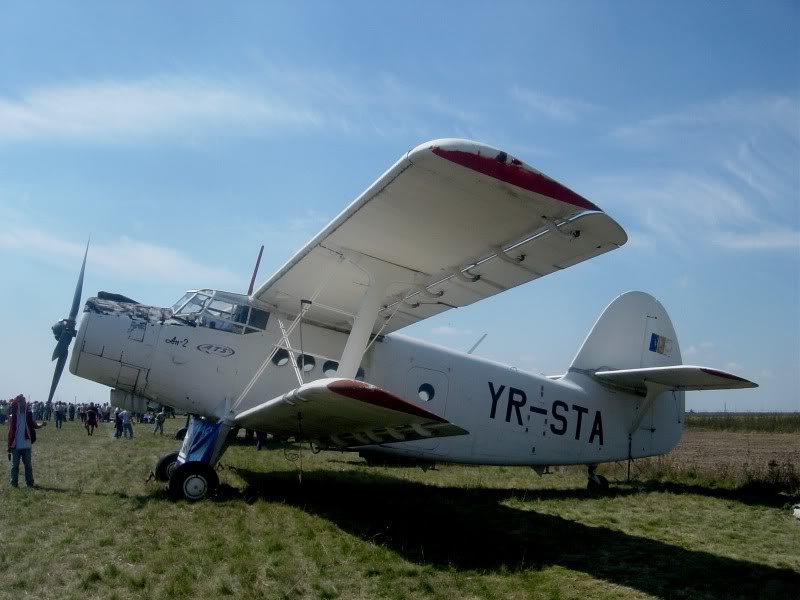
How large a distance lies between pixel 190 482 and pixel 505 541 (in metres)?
3.91

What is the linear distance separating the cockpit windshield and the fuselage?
32 millimetres

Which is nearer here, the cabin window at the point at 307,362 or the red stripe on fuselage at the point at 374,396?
the red stripe on fuselage at the point at 374,396

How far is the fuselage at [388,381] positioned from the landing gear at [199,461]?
499 millimetres

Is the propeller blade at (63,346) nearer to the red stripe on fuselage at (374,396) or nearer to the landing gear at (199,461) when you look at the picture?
the landing gear at (199,461)

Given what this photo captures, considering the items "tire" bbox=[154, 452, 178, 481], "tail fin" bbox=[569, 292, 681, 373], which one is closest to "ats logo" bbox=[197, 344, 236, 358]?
"tire" bbox=[154, 452, 178, 481]

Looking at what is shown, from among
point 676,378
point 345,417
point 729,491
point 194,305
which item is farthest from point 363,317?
point 729,491

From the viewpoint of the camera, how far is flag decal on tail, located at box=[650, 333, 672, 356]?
1202 cm

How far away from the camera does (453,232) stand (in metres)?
6.55

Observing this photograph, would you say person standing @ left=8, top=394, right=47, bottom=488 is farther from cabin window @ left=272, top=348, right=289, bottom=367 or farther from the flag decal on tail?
the flag decal on tail

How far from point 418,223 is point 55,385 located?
7.83 metres

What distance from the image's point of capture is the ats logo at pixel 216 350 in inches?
369

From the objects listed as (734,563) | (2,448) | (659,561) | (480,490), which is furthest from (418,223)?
(2,448)

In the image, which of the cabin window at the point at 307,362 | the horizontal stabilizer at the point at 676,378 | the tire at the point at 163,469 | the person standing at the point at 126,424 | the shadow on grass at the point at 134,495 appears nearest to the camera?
the shadow on grass at the point at 134,495

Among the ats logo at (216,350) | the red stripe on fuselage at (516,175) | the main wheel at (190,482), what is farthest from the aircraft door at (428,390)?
the red stripe on fuselage at (516,175)
